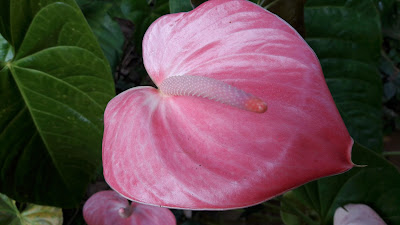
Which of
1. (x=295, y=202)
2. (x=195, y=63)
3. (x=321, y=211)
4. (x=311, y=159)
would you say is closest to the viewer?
(x=311, y=159)

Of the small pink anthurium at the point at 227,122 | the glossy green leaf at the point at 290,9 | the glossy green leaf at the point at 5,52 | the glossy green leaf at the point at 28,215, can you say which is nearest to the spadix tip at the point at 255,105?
the small pink anthurium at the point at 227,122

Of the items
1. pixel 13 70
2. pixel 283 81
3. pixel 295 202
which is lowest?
pixel 295 202

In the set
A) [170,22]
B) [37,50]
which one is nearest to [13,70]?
[37,50]

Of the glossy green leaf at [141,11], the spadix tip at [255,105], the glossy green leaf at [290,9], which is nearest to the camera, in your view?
the spadix tip at [255,105]

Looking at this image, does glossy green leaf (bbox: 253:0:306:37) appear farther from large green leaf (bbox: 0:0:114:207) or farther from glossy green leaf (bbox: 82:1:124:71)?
glossy green leaf (bbox: 82:1:124:71)

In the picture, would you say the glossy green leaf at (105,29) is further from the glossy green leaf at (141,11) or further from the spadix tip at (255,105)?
the spadix tip at (255,105)

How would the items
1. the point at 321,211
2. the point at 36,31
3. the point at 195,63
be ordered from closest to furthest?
1. the point at 195,63
2. the point at 36,31
3. the point at 321,211

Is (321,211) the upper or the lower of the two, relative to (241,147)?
lower

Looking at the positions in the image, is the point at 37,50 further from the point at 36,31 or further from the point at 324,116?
the point at 324,116
